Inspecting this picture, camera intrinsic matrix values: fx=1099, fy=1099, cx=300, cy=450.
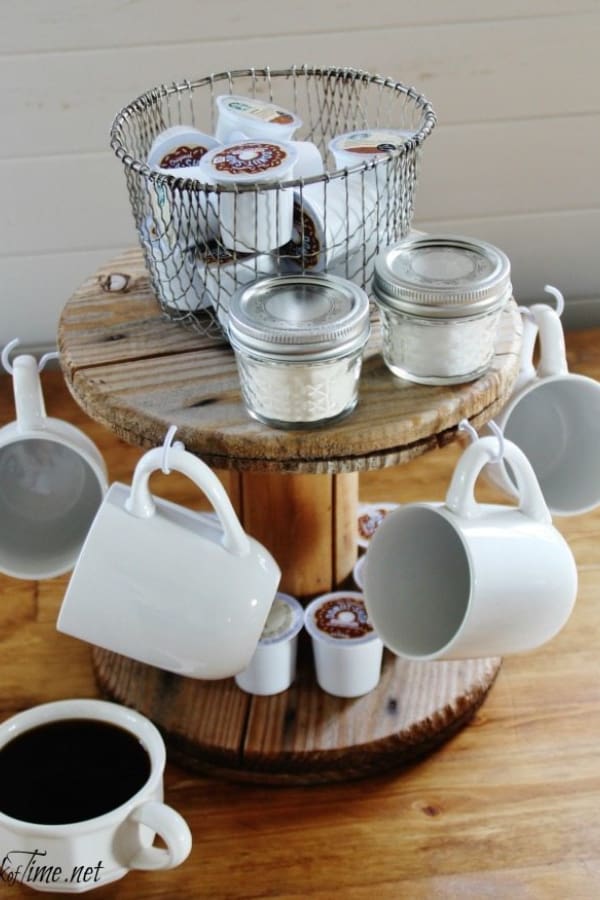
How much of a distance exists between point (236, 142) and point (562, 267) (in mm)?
764

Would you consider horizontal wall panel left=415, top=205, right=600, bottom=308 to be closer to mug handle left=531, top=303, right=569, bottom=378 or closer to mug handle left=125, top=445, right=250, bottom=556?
mug handle left=531, top=303, right=569, bottom=378

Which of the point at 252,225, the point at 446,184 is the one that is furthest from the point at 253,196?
the point at 446,184

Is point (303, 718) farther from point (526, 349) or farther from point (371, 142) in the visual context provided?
point (371, 142)

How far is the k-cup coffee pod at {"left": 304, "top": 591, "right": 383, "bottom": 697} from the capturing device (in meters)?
0.86

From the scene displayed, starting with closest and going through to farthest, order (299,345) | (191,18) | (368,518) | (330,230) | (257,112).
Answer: (299,345) < (330,230) < (257,112) < (368,518) < (191,18)

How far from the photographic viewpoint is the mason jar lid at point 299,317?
2.10 ft

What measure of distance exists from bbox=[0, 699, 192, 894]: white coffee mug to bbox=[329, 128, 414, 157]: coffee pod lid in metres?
0.43

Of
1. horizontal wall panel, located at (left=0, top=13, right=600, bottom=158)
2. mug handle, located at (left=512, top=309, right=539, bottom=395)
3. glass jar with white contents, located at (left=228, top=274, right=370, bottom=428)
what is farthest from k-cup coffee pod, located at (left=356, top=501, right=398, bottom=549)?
horizontal wall panel, located at (left=0, top=13, right=600, bottom=158)

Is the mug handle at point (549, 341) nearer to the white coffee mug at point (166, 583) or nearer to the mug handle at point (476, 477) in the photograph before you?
the mug handle at point (476, 477)

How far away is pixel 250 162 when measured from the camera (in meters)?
0.73

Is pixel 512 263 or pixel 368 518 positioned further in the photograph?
pixel 512 263

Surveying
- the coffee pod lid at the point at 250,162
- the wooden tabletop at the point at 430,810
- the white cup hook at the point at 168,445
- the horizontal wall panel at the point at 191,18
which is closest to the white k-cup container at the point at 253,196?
the coffee pod lid at the point at 250,162

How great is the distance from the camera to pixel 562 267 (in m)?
1.44

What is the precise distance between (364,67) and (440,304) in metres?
0.68
